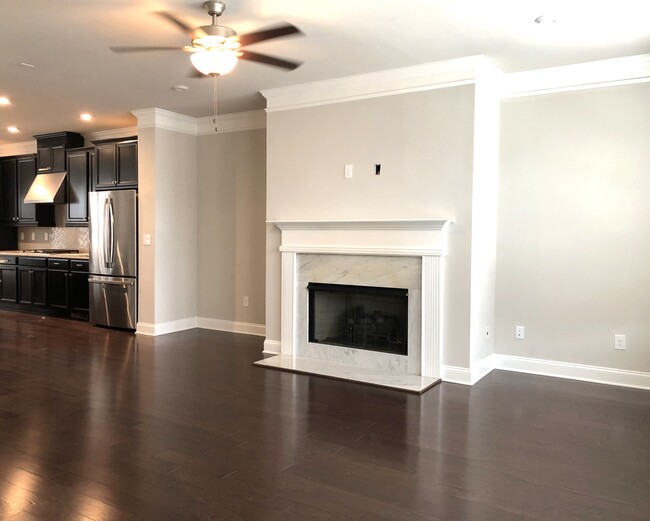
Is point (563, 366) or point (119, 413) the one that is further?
point (563, 366)

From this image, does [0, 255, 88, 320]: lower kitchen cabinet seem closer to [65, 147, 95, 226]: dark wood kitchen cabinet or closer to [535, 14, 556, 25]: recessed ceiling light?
[65, 147, 95, 226]: dark wood kitchen cabinet

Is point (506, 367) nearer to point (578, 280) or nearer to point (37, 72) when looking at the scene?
point (578, 280)

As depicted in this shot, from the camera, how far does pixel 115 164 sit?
695cm

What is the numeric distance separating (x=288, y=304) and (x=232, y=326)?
1689 millimetres

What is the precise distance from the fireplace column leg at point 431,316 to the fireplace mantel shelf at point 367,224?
0.92 feet

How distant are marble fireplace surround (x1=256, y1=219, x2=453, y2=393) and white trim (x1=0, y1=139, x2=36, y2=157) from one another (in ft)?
18.8

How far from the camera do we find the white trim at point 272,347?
18.2ft

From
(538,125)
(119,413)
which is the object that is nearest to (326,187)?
(538,125)

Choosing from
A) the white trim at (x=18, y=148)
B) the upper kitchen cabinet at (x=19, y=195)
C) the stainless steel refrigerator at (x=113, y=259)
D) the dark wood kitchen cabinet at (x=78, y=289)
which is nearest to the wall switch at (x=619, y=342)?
the stainless steel refrigerator at (x=113, y=259)

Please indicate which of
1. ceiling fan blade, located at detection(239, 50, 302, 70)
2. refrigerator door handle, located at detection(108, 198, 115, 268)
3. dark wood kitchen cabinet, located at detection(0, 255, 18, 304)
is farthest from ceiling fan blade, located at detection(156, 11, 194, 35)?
dark wood kitchen cabinet, located at detection(0, 255, 18, 304)

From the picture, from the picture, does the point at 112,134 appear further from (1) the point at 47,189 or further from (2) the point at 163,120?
(2) the point at 163,120

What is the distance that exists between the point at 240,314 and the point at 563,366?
380cm

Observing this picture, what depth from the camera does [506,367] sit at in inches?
195

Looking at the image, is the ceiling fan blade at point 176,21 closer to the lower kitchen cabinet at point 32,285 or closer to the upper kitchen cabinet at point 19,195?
the lower kitchen cabinet at point 32,285
